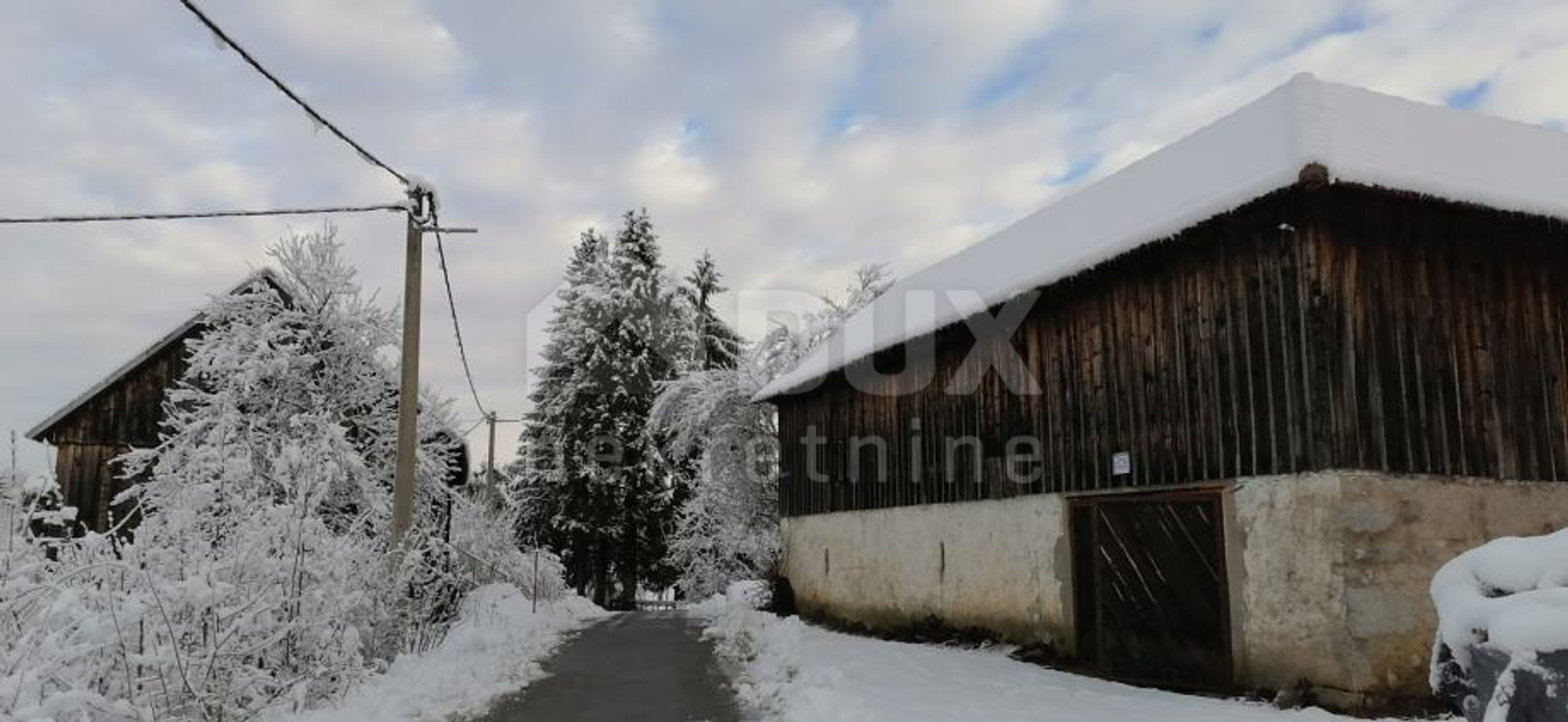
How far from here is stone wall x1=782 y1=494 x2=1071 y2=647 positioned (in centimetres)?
1366

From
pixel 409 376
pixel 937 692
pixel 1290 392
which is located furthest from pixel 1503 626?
pixel 409 376

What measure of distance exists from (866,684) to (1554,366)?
771 cm

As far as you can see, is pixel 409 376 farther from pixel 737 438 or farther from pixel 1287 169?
pixel 737 438

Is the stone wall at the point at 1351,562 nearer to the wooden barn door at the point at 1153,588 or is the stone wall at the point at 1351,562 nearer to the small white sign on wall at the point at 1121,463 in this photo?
the wooden barn door at the point at 1153,588

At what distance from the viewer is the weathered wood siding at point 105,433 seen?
2138 cm

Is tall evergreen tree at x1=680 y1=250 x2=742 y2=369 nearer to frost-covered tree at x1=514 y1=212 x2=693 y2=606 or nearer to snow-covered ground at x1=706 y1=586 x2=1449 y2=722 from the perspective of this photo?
frost-covered tree at x1=514 y1=212 x2=693 y2=606

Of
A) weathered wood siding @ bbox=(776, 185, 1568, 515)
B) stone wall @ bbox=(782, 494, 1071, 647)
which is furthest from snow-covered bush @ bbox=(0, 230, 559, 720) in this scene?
weathered wood siding @ bbox=(776, 185, 1568, 515)

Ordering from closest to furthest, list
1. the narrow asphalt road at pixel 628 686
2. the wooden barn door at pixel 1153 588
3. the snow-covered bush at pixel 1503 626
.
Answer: the snow-covered bush at pixel 1503 626 → the narrow asphalt road at pixel 628 686 → the wooden barn door at pixel 1153 588

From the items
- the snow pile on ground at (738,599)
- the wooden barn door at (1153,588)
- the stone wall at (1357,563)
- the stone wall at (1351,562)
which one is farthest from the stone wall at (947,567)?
the snow pile on ground at (738,599)

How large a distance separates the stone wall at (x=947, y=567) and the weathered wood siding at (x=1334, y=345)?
1.39 meters

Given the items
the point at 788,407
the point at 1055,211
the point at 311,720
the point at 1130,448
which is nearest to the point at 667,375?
the point at 788,407

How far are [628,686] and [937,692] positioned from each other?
12.6ft

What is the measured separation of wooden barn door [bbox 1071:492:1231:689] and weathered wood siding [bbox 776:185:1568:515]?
38cm

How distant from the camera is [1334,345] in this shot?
32.6 ft
